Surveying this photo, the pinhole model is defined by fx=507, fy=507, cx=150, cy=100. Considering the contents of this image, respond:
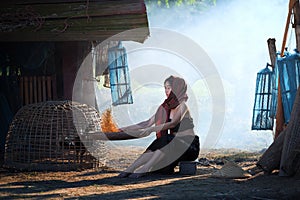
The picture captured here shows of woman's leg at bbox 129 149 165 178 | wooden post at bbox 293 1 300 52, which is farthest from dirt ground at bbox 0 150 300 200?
wooden post at bbox 293 1 300 52

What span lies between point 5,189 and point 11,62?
5.16 meters

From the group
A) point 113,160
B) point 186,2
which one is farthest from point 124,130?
point 186,2

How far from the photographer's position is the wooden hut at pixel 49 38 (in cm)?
748

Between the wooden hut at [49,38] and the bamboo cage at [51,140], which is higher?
the wooden hut at [49,38]

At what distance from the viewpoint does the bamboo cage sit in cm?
721

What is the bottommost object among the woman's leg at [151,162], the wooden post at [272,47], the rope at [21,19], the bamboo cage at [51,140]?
the woman's leg at [151,162]

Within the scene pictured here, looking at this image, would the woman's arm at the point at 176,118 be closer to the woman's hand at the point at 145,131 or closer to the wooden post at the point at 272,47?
the woman's hand at the point at 145,131

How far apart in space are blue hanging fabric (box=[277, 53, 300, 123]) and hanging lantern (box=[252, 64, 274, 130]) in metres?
2.26

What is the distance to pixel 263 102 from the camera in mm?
10250

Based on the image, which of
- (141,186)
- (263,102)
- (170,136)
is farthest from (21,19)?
(263,102)

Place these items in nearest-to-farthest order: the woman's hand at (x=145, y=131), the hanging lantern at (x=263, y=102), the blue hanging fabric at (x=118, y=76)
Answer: the woman's hand at (x=145, y=131), the hanging lantern at (x=263, y=102), the blue hanging fabric at (x=118, y=76)

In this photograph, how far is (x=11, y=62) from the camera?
406 inches

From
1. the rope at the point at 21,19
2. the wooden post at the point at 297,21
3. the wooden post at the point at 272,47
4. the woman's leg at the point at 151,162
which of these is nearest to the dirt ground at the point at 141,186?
the woman's leg at the point at 151,162

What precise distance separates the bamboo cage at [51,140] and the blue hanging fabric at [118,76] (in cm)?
384
